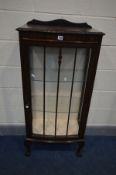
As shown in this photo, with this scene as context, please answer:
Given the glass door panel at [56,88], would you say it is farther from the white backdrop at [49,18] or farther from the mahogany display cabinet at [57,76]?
the white backdrop at [49,18]

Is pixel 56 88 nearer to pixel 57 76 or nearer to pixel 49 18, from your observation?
pixel 57 76

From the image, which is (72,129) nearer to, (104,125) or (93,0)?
(104,125)

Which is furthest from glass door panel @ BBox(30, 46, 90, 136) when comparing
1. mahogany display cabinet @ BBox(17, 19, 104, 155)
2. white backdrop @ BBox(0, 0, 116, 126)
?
white backdrop @ BBox(0, 0, 116, 126)

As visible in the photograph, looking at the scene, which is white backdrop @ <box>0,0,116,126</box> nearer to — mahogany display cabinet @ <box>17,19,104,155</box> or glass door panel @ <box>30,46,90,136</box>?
mahogany display cabinet @ <box>17,19,104,155</box>

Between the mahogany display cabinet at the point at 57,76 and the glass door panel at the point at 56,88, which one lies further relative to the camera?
the glass door panel at the point at 56,88

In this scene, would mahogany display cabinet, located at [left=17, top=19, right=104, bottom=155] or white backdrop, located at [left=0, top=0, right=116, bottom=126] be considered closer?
mahogany display cabinet, located at [left=17, top=19, right=104, bottom=155]

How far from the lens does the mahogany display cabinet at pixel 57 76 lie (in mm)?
1073

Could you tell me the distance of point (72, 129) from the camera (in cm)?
154

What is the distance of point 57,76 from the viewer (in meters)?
1.33

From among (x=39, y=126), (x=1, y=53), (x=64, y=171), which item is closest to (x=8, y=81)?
(x=1, y=53)

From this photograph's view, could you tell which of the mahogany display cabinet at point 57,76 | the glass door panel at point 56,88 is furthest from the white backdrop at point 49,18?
Answer: the glass door panel at point 56,88

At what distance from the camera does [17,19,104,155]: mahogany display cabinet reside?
107cm

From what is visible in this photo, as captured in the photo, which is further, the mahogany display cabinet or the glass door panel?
the glass door panel

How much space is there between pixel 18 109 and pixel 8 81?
31cm
